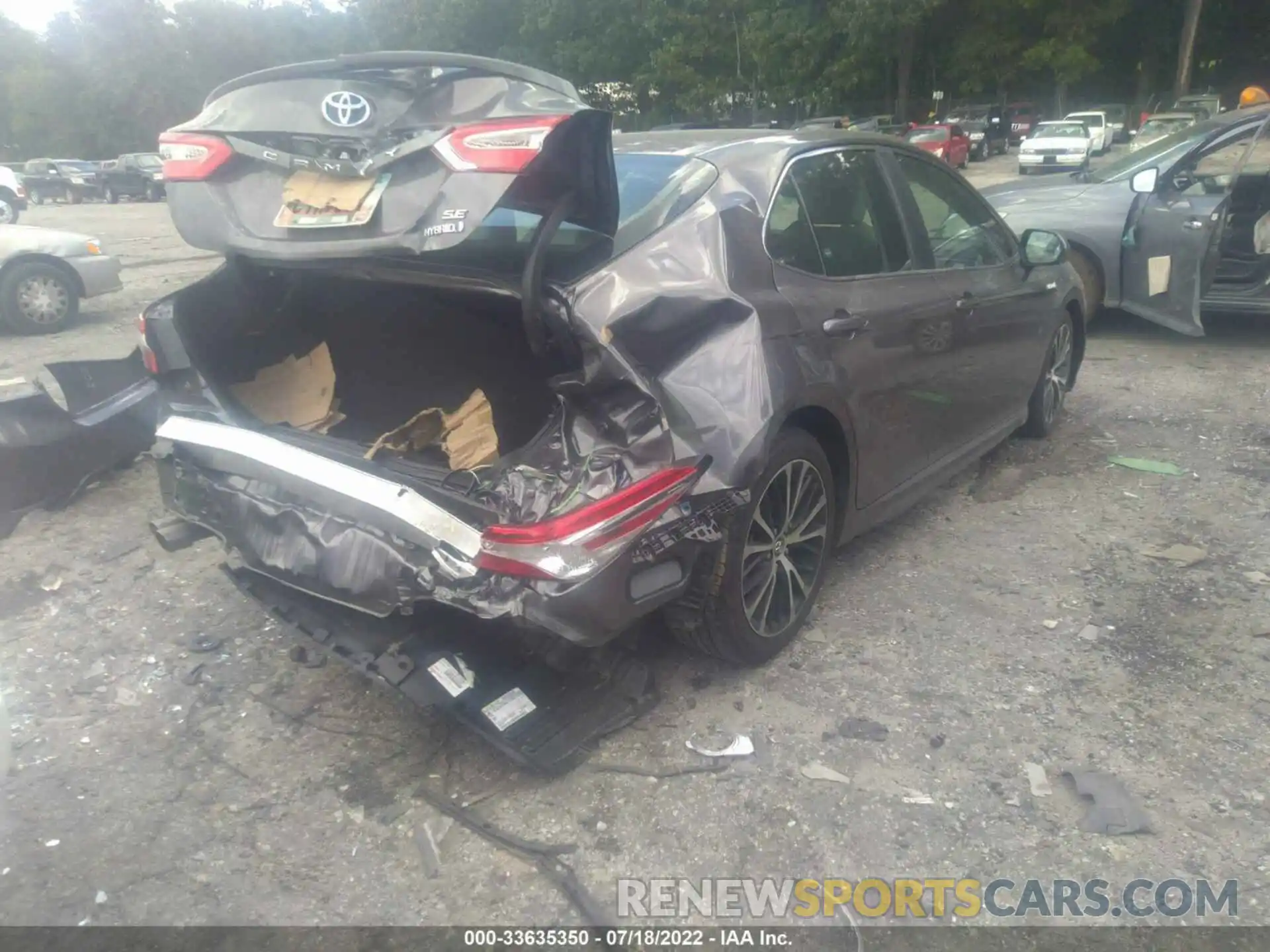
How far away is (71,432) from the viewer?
5.05 m

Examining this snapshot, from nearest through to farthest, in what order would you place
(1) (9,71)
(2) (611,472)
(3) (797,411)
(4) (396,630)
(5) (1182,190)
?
→ (2) (611,472) < (4) (396,630) < (3) (797,411) < (5) (1182,190) < (1) (9,71)

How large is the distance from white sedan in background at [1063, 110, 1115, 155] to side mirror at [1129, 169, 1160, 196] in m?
25.7

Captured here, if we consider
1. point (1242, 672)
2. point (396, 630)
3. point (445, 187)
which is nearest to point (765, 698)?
point (396, 630)

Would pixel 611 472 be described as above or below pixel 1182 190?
above

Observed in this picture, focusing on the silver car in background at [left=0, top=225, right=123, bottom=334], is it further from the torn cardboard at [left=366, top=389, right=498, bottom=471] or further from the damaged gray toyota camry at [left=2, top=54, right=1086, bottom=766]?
the torn cardboard at [left=366, top=389, right=498, bottom=471]

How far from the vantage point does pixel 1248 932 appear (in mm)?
2480

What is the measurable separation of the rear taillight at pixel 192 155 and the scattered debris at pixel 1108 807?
10.3 ft

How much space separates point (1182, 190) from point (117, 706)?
7629 millimetres

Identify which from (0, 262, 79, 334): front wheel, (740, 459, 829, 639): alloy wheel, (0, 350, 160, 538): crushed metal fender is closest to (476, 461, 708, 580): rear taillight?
(740, 459, 829, 639): alloy wheel

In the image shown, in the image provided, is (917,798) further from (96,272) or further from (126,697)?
(96,272)

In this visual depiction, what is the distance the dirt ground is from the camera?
2688mm

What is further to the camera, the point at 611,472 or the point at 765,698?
the point at 765,698

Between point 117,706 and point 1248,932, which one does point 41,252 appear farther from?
point 1248,932

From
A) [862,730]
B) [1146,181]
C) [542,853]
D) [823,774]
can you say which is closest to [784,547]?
[862,730]
